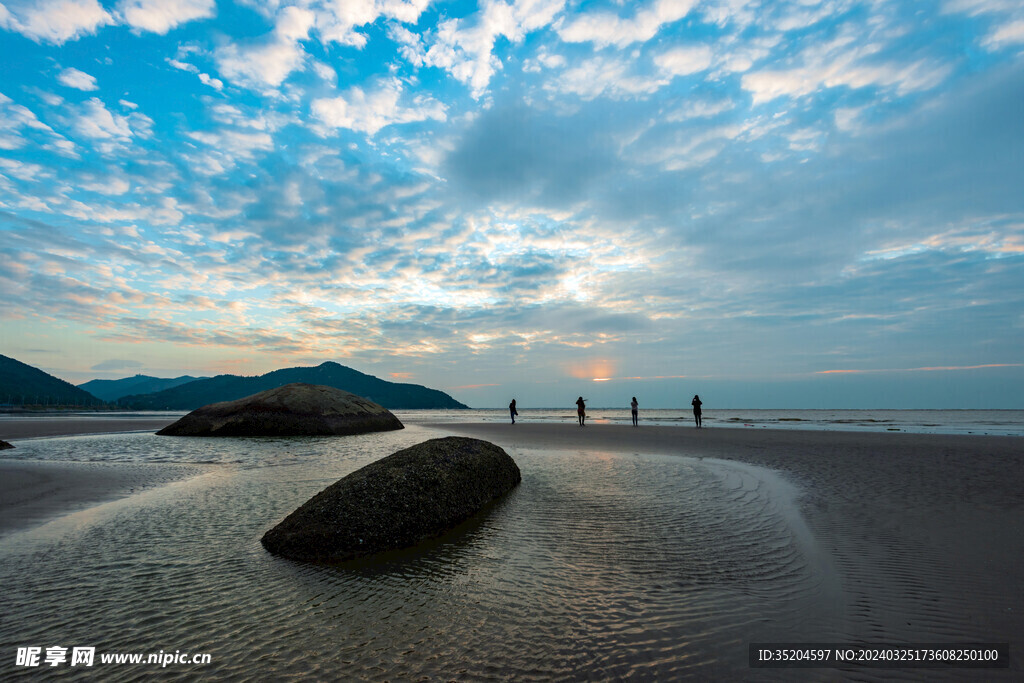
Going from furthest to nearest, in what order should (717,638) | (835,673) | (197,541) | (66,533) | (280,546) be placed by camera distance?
(66,533) < (197,541) < (280,546) < (717,638) < (835,673)

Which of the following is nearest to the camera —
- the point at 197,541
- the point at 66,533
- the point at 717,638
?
the point at 717,638

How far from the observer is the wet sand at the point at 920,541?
385 cm

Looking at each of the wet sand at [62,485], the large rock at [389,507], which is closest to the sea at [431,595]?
the large rock at [389,507]

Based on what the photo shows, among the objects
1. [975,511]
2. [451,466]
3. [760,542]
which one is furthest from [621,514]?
[975,511]

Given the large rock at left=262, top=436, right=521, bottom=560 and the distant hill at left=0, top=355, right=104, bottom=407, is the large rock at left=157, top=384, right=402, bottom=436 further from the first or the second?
the distant hill at left=0, top=355, right=104, bottom=407

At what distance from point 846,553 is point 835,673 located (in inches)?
125

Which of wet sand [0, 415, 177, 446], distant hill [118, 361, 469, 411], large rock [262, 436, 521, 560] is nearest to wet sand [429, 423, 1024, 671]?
large rock [262, 436, 521, 560]

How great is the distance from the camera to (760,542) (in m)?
5.95

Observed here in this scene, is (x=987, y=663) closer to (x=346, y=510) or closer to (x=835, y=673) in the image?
(x=835, y=673)

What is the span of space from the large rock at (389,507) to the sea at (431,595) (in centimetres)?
30

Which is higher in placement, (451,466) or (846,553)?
(451,466)

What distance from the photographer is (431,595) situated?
13.9 ft

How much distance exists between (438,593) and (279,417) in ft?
62.9

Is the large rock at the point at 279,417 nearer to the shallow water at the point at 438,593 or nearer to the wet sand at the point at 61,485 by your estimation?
the wet sand at the point at 61,485
